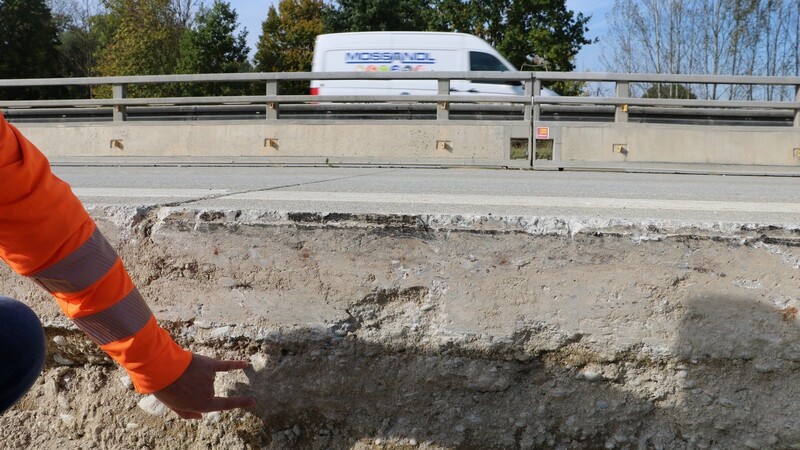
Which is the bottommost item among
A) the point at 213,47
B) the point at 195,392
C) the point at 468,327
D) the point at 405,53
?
the point at 195,392

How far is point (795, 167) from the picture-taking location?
30.8ft

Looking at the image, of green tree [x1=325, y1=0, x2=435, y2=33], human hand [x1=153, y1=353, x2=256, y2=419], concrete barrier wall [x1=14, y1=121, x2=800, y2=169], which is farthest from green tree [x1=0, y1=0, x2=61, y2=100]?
human hand [x1=153, y1=353, x2=256, y2=419]

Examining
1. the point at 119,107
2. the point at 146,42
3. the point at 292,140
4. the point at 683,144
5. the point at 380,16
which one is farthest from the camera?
the point at 380,16

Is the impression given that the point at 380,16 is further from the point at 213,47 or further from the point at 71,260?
the point at 71,260

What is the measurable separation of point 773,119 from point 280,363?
10.4m

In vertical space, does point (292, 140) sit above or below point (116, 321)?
above

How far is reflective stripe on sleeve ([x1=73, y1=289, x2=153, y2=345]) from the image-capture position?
54.3 inches

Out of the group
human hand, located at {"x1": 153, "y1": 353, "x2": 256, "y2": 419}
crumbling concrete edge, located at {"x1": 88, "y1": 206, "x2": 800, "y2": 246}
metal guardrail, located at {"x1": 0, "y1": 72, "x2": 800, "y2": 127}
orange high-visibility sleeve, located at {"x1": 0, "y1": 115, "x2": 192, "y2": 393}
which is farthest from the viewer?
metal guardrail, located at {"x1": 0, "y1": 72, "x2": 800, "y2": 127}

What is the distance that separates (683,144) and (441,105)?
3.83 metres

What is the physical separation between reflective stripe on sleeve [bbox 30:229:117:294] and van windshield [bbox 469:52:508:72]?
13.7 meters

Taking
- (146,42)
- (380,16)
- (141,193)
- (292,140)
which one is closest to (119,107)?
(292,140)

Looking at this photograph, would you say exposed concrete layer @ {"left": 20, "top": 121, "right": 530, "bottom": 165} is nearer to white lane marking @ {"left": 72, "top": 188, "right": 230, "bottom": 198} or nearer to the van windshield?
the van windshield

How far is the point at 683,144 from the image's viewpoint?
384 inches

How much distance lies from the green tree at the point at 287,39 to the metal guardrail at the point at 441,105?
26.2 meters
